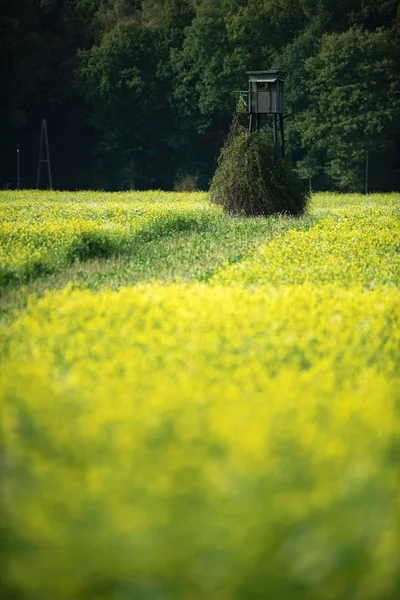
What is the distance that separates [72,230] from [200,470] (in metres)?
17.3

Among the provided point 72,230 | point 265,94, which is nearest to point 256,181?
point 265,94

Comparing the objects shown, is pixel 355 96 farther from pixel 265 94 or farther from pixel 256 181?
pixel 256 181

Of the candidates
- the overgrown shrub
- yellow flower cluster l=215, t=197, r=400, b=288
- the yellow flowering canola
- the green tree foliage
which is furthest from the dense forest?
the yellow flowering canola

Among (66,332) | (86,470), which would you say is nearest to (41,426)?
(86,470)

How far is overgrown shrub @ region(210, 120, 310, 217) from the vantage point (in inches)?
→ 1163

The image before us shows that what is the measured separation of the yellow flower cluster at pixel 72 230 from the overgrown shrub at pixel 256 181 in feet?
2.85

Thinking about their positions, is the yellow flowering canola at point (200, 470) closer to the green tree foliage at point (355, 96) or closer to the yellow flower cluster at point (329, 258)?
the yellow flower cluster at point (329, 258)

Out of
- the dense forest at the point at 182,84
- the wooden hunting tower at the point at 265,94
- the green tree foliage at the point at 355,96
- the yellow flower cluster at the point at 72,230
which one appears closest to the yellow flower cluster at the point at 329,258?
the yellow flower cluster at the point at 72,230

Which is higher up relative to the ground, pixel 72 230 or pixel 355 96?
pixel 355 96

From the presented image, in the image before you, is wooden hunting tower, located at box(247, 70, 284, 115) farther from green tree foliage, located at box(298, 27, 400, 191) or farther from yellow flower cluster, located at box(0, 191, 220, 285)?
green tree foliage, located at box(298, 27, 400, 191)

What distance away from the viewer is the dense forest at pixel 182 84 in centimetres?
5175

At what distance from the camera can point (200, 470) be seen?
4164 millimetres

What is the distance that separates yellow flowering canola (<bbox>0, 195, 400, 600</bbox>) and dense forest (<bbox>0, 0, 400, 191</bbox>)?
1774 inches

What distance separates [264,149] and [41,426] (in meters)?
25.2
